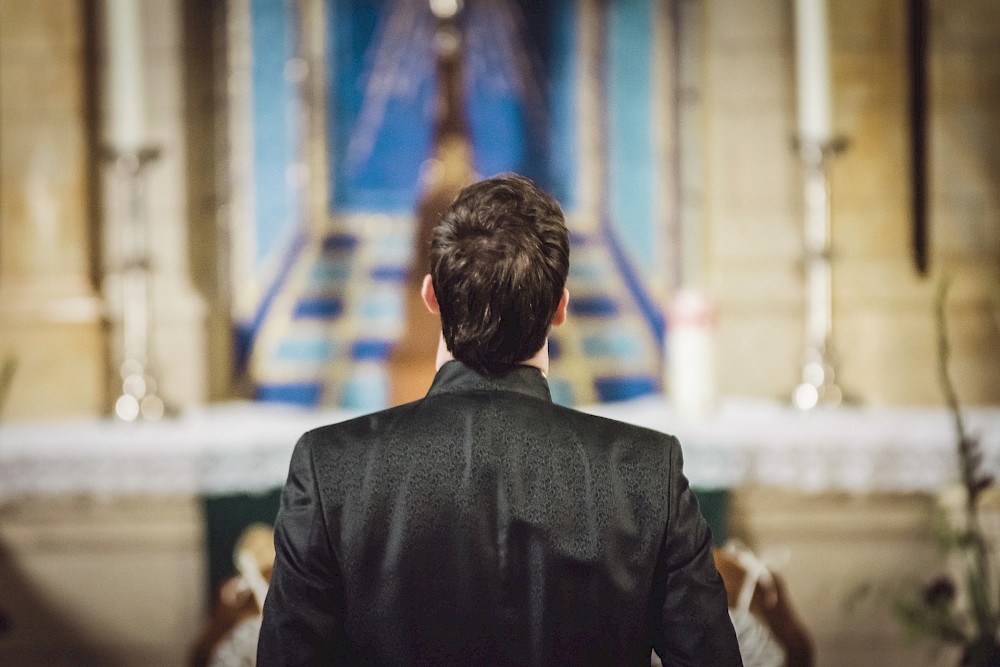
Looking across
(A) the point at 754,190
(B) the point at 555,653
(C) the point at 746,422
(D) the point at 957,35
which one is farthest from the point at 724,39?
(B) the point at 555,653

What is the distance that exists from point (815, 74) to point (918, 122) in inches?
26.6

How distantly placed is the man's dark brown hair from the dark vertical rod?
2019 mm

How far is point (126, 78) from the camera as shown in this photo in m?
2.15

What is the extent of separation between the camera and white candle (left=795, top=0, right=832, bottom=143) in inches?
86.4

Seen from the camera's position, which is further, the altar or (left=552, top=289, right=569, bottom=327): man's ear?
the altar

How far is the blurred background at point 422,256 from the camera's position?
7.15 feet

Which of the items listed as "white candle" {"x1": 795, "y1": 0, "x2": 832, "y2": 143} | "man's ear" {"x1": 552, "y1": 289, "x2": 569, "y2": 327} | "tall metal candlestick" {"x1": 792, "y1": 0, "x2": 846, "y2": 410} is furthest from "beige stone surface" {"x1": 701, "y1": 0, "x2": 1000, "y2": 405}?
"man's ear" {"x1": 552, "y1": 289, "x2": 569, "y2": 327}

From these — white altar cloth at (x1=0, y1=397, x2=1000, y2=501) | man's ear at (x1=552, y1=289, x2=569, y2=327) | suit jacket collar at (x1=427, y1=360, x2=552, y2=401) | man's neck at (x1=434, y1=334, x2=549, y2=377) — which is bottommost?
white altar cloth at (x1=0, y1=397, x2=1000, y2=501)

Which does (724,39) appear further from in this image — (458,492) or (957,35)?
(458,492)

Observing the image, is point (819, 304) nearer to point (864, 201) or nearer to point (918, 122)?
point (864, 201)

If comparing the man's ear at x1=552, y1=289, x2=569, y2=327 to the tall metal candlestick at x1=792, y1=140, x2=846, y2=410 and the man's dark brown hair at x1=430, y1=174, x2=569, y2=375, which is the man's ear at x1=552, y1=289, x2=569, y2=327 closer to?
the man's dark brown hair at x1=430, y1=174, x2=569, y2=375

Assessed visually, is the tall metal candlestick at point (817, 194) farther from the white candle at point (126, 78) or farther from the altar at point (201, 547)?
the white candle at point (126, 78)

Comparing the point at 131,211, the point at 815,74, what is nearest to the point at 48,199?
the point at 131,211

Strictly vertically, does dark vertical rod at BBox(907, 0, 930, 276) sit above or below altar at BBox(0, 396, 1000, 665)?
above
